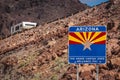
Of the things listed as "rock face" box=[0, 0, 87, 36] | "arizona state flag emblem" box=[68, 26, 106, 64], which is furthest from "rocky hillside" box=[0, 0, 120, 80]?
"rock face" box=[0, 0, 87, 36]

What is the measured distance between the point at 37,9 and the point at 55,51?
121 m

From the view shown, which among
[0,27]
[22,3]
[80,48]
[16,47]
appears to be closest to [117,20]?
[16,47]

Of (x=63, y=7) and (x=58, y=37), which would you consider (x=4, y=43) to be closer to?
(x=58, y=37)

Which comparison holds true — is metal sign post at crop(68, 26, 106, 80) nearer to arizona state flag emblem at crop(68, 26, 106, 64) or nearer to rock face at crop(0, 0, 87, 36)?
arizona state flag emblem at crop(68, 26, 106, 64)

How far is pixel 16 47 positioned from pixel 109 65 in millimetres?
21676

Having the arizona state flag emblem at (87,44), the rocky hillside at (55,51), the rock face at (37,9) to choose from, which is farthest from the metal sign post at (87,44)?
the rock face at (37,9)

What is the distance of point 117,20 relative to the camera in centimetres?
3825

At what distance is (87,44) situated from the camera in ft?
46.7

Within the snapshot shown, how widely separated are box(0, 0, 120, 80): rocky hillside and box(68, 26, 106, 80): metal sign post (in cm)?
1356

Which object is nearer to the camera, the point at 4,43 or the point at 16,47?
the point at 16,47

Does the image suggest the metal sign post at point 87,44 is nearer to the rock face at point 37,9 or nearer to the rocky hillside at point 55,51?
the rocky hillside at point 55,51

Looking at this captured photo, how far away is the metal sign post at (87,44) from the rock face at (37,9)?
132 meters

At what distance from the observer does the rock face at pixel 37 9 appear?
151125 mm

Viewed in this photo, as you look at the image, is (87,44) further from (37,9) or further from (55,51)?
(37,9)
